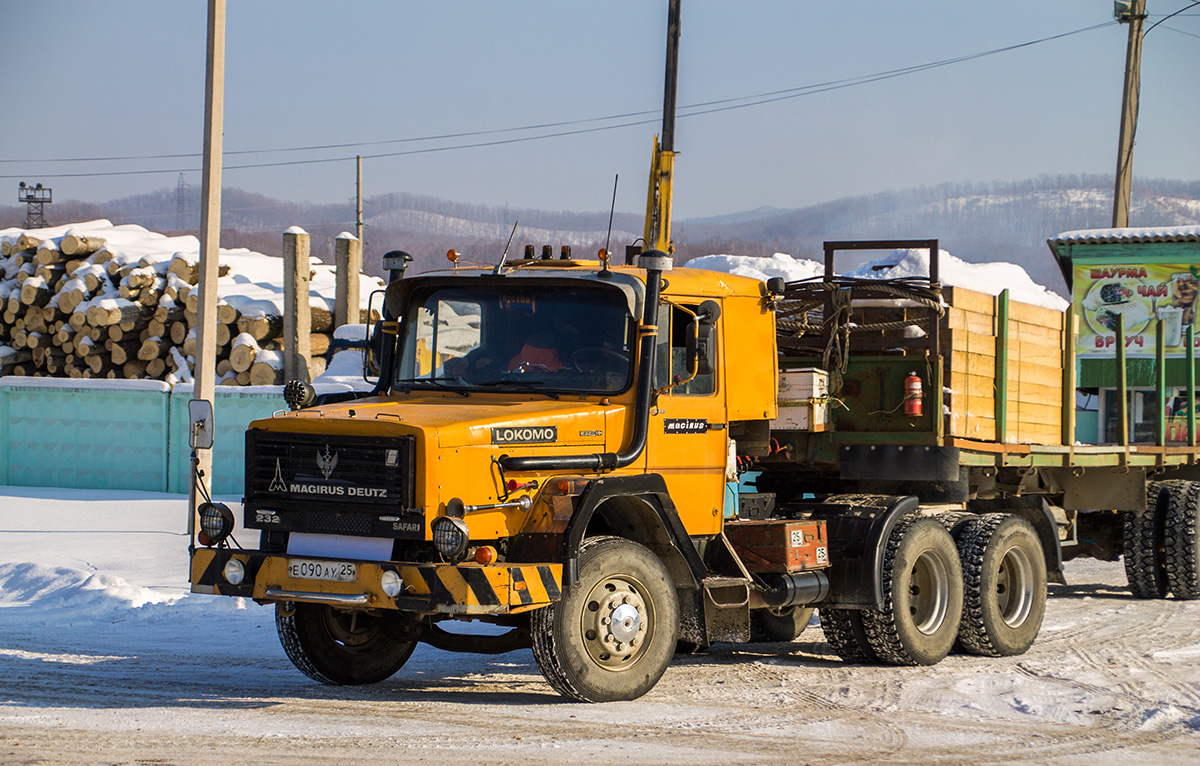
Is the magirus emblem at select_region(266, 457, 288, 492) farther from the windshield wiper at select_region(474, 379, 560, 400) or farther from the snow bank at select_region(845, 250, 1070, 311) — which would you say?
the snow bank at select_region(845, 250, 1070, 311)

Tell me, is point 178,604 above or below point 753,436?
below

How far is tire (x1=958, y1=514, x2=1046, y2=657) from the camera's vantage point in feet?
35.1

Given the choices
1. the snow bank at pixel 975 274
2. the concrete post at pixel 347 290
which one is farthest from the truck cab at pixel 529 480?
the snow bank at pixel 975 274

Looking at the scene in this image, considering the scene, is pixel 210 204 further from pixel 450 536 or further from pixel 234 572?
pixel 450 536

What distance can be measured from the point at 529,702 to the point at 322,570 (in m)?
1.52

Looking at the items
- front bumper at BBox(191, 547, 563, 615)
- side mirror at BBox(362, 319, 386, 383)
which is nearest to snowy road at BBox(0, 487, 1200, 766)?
front bumper at BBox(191, 547, 563, 615)

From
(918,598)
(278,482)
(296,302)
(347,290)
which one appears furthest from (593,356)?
(347,290)

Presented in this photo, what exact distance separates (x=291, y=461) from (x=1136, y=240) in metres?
25.2

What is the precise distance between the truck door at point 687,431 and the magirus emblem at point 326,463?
193cm

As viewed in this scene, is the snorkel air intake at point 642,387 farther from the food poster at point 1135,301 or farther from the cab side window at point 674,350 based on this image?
the food poster at point 1135,301

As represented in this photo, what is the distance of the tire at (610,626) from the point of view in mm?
7867

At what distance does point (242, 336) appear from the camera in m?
22.3

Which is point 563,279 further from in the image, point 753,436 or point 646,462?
point 753,436

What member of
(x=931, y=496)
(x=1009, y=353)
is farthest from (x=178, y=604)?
(x=1009, y=353)
